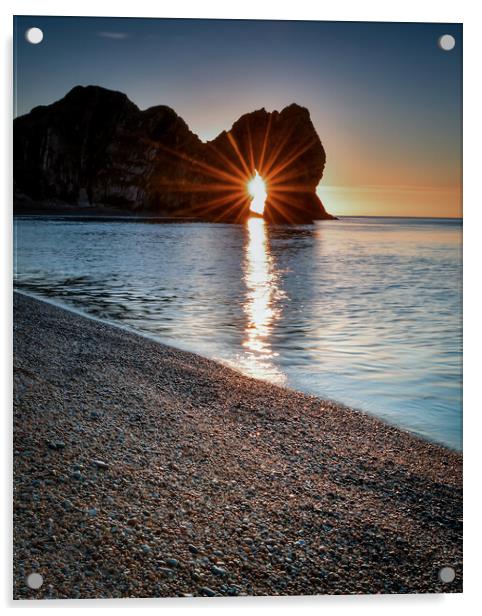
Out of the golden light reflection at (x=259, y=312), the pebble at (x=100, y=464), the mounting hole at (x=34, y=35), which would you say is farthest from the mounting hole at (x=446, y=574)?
the mounting hole at (x=34, y=35)

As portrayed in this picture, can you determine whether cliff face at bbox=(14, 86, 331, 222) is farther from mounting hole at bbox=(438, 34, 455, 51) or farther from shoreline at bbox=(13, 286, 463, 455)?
mounting hole at bbox=(438, 34, 455, 51)

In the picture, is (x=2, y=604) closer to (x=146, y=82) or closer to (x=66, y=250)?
(x=66, y=250)

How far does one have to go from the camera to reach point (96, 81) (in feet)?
12.3

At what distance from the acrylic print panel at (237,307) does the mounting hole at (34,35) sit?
2 cm

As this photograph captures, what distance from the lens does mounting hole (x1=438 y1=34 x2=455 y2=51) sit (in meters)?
3.74

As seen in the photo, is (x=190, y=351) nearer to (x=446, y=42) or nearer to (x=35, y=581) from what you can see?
(x=35, y=581)

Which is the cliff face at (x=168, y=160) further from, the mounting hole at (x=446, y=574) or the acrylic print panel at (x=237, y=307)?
the mounting hole at (x=446, y=574)

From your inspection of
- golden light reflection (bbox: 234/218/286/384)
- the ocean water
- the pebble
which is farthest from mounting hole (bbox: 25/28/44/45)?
the pebble

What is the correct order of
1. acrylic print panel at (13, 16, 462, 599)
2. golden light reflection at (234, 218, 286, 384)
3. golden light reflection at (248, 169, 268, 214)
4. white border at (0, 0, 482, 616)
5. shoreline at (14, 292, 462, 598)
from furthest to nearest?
golden light reflection at (234, 218, 286, 384), golden light reflection at (248, 169, 268, 214), white border at (0, 0, 482, 616), acrylic print panel at (13, 16, 462, 599), shoreline at (14, 292, 462, 598)

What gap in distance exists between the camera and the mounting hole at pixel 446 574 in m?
3.23

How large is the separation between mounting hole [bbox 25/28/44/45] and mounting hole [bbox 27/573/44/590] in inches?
117

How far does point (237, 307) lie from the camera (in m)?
4.55
